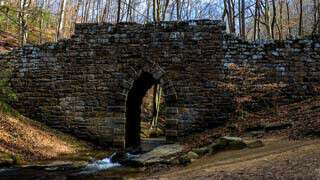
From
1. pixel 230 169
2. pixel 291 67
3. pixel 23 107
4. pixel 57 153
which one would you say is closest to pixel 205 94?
pixel 291 67

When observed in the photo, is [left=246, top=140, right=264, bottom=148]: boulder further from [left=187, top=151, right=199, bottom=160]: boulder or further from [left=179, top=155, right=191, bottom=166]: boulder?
[left=179, top=155, right=191, bottom=166]: boulder

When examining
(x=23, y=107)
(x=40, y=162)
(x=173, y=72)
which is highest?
(x=173, y=72)

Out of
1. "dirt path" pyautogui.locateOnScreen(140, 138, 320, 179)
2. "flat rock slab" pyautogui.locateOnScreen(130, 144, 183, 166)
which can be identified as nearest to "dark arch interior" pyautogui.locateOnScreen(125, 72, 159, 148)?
"flat rock slab" pyautogui.locateOnScreen(130, 144, 183, 166)

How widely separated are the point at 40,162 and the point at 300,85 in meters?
8.80

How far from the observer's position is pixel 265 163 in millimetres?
7840

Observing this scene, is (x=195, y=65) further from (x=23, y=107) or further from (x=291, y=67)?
(x=23, y=107)

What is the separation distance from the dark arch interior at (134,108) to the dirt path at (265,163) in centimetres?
782

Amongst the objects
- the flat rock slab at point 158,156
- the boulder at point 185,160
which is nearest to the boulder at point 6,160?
the flat rock slab at point 158,156

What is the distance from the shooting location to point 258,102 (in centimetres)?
1558

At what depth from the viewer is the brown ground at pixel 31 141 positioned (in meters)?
13.2

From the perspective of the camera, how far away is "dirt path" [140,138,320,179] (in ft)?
22.9

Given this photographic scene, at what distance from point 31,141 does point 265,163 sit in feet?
27.7

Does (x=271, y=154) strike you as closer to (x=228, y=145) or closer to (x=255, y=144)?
(x=255, y=144)

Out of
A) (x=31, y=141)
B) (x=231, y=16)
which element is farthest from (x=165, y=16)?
(x=31, y=141)
